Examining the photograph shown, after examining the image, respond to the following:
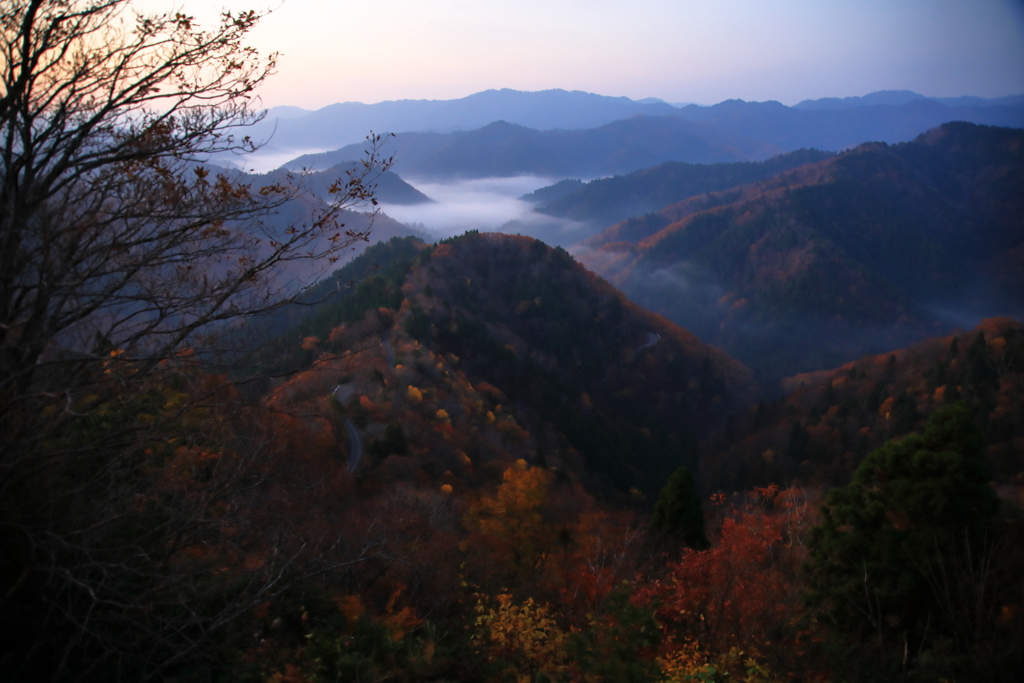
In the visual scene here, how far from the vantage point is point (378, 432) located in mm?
42125

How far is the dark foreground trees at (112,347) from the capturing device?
20.2ft

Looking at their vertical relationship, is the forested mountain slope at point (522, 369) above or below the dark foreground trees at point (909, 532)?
below

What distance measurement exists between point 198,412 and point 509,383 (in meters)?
70.1

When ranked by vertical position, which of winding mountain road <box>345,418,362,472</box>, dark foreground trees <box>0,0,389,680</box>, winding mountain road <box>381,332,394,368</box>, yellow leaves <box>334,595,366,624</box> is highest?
dark foreground trees <box>0,0,389,680</box>

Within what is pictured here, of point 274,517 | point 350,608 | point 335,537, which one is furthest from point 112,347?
point 335,537

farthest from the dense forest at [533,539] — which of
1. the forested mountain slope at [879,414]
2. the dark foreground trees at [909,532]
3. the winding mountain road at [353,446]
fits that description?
the forested mountain slope at [879,414]

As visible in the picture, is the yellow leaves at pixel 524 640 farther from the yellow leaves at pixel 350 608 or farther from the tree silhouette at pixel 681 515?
the tree silhouette at pixel 681 515

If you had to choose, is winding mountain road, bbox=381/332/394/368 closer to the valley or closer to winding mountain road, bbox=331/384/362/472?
winding mountain road, bbox=331/384/362/472

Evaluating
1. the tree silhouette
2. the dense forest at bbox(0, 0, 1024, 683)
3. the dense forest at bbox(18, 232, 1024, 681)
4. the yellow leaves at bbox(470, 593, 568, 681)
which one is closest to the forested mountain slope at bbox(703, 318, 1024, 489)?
the dense forest at bbox(18, 232, 1024, 681)

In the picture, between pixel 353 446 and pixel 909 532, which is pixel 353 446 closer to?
pixel 353 446

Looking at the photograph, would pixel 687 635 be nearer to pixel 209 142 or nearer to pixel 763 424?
pixel 209 142

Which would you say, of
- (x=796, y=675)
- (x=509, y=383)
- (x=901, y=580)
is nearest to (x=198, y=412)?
(x=796, y=675)

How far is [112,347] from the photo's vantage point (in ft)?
22.7

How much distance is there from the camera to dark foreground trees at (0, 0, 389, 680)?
243 inches
